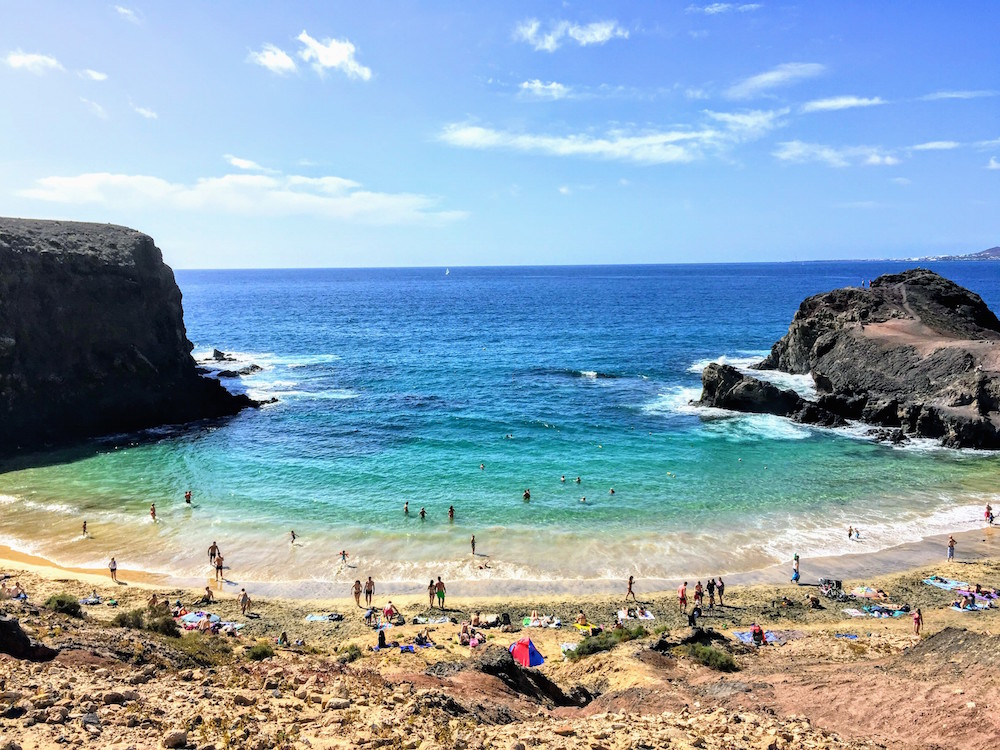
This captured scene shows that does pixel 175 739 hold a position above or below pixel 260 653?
above

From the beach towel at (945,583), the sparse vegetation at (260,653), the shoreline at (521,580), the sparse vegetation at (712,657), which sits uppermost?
the sparse vegetation at (260,653)

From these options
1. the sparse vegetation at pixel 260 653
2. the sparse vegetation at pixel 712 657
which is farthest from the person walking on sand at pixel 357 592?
the sparse vegetation at pixel 712 657

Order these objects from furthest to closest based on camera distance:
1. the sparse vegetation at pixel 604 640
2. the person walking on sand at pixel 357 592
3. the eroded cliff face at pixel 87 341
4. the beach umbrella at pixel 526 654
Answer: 1. the eroded cliff face at pixel 87 341
2. the person walking on sand at pixel 357 592
3. the sparse vegetation at pixel 604 640
4. the beach umbrella at pixel 526 654

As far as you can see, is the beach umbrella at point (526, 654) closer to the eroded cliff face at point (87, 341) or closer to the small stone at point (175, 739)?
the small stone at point (175, 739)

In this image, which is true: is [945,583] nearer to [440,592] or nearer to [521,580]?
[521,580]

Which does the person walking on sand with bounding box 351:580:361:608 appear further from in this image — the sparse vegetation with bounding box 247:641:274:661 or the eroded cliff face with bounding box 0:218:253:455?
the eroded cliff face with bounding box 0:218:253:455

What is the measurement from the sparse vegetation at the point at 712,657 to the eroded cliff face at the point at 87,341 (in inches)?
1779

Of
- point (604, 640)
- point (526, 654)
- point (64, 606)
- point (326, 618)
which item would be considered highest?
point (64, 606)

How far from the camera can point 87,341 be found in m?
47.8

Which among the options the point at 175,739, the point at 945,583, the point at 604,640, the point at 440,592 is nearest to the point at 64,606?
the point at 440,592

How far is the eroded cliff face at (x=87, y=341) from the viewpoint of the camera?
44094mm

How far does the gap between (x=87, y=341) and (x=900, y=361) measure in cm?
6612

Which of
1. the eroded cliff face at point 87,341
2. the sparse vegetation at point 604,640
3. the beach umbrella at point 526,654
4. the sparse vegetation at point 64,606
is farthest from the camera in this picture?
the eroded cliff face at point 87,341

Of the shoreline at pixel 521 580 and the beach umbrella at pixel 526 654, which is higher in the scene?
the beach umbrella at pixel 526 654
